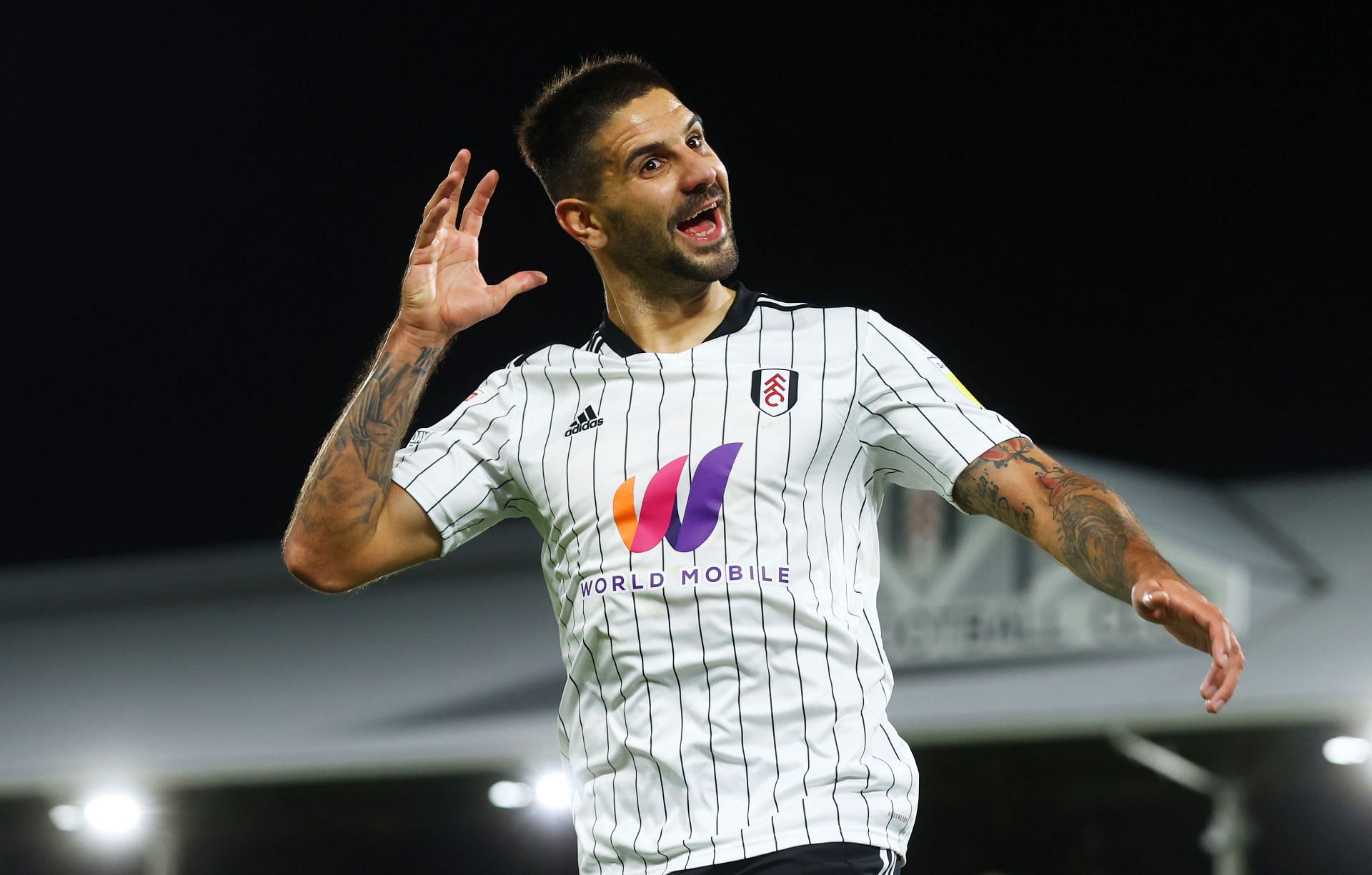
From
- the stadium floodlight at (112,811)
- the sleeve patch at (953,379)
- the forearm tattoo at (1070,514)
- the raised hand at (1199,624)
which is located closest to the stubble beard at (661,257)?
the sleeve patch at (953,379)

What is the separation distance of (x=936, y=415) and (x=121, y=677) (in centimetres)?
1149

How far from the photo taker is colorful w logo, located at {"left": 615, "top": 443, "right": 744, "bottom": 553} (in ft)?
8.22

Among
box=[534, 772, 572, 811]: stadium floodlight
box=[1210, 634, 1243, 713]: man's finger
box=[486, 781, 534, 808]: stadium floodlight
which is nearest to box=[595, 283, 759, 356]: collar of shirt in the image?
box=[1210, 634, 1243, 713]: man's finger

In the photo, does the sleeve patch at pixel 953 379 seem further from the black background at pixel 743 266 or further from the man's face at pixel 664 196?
the black background at pixel 743 266

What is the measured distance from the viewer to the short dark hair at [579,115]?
9.66 ft

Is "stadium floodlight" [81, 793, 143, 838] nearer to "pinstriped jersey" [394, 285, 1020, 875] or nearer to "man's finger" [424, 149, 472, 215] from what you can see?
"man's finger" [424, 149, 472, 215]

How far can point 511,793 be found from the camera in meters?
11.9

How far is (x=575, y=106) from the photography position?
298 cm

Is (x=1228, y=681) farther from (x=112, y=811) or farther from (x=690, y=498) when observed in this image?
(x=112, y=811)

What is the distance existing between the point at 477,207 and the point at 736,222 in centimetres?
711

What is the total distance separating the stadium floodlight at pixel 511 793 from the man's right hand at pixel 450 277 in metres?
9.15

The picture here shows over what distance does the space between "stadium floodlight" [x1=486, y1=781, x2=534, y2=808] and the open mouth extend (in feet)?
30.5

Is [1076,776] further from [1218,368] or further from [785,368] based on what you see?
[785,368]

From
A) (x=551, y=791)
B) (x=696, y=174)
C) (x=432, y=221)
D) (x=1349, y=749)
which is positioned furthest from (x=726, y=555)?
(x=551, y=791)
